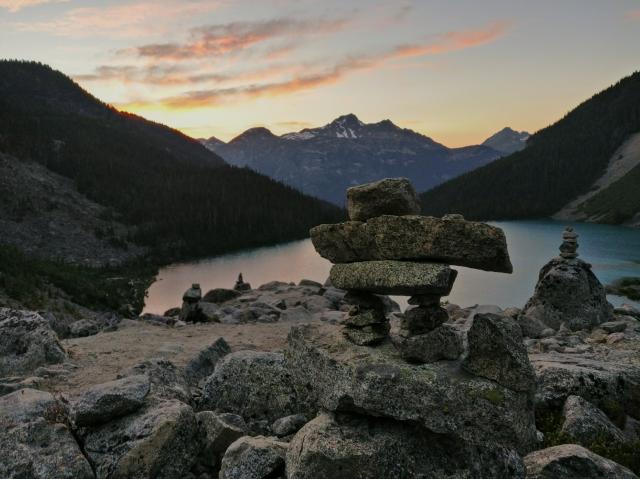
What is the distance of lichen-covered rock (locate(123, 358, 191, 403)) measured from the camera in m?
14.8

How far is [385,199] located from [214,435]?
293 inches

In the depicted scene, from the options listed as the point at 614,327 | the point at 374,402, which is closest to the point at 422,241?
the point at 374,402

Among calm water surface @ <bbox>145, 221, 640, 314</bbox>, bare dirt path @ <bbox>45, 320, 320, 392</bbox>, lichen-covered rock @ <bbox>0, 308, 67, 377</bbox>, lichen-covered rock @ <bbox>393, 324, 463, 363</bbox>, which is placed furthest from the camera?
calm water surface @ <bbox>145, 221, 640, 314</bbox>

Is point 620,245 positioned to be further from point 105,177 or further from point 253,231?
point 105,177

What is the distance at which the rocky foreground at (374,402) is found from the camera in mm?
10953

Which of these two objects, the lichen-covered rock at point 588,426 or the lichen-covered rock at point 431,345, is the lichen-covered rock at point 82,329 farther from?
the lichen-covered rock at point 588,426

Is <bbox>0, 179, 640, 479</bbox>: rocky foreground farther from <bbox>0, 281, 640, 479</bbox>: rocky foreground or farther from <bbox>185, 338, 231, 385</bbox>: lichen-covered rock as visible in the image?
<bbox>185, 338, 231, 385</bbox>: lichen-covered rock

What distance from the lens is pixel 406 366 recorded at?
11.5 m

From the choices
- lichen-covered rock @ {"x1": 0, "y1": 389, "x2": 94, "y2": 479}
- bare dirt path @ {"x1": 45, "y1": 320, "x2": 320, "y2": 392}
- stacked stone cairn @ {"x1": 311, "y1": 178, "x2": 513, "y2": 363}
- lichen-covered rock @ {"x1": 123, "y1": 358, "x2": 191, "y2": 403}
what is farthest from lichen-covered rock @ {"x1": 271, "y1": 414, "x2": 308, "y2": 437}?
bare dirt path @ {"x1": 45, "y1": 320, "x2": 320, "y2": 392}

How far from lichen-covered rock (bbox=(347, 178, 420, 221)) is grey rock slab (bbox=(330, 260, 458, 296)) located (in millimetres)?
1399

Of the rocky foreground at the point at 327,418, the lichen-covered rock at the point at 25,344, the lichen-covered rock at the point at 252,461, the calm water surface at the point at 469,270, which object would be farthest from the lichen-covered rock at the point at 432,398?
the calm water surface at the point at 469,270

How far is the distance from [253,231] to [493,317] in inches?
6627

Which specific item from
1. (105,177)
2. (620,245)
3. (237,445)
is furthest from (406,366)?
(105,177)

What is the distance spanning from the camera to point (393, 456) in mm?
11031
